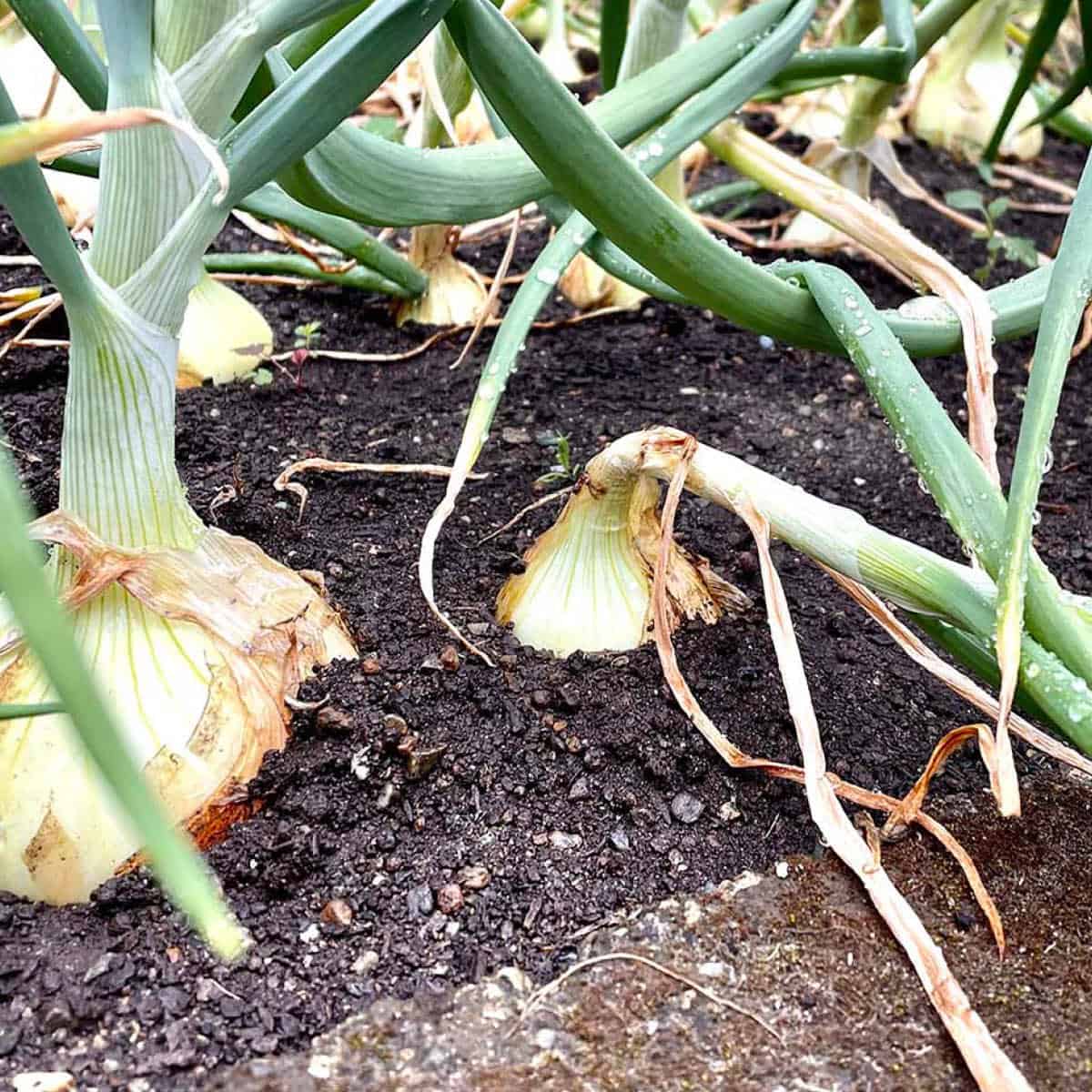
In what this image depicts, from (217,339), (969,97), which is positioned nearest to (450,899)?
(217,339)

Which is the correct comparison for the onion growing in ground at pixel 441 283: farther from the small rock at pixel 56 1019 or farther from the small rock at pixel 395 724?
the small rock at pixel 56 1019

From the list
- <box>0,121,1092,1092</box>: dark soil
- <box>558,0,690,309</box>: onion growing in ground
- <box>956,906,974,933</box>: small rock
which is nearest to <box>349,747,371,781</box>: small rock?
<box>0,121,1092,1092</box>: dark soil

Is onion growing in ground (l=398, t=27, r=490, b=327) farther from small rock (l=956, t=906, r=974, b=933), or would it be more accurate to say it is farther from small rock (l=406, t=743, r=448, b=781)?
small rock (l=956, t=906, r=974, b=933)

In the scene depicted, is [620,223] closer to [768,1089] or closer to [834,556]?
[834,556]

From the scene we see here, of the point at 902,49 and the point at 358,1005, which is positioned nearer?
the point at 358,1005

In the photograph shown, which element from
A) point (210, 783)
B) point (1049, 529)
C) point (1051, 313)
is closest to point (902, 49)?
point (1049, 529)

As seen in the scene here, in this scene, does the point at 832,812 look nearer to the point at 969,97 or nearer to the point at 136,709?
the point at 136,709
